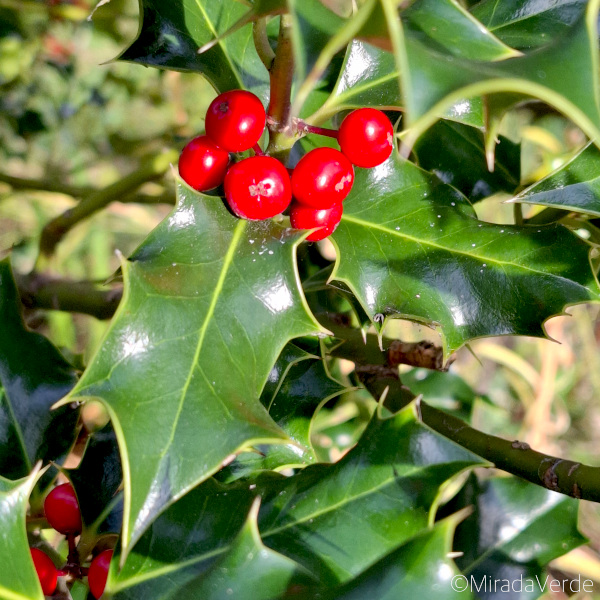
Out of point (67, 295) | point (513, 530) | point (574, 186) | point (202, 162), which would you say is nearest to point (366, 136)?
point (202, 162)

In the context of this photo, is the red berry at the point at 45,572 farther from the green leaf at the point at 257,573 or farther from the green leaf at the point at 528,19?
the green leaf at the point at 528,19

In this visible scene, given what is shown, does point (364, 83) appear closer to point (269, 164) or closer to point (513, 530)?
point (269, 164)

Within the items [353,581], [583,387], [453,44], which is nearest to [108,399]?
[353,581]

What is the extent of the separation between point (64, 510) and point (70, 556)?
6 centimetres

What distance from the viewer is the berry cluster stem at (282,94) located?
579 millimetres

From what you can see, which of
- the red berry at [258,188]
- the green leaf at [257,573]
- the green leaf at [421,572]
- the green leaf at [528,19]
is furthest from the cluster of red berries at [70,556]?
the green leaf at [528,19]

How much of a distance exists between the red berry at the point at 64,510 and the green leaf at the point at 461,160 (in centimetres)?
69

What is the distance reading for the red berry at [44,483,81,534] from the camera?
79 cm

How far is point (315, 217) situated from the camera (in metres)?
0.66

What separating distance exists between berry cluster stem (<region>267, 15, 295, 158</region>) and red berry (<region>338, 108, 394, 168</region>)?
→ 0.06 metres

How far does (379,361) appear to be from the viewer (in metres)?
0.97

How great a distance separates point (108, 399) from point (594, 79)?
454 millimetres

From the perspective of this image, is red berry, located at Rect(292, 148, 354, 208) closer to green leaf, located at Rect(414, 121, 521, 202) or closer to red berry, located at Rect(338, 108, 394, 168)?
red berry, located at Rect(338, 108, 394, 168)

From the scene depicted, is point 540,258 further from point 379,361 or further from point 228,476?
point 228,476
